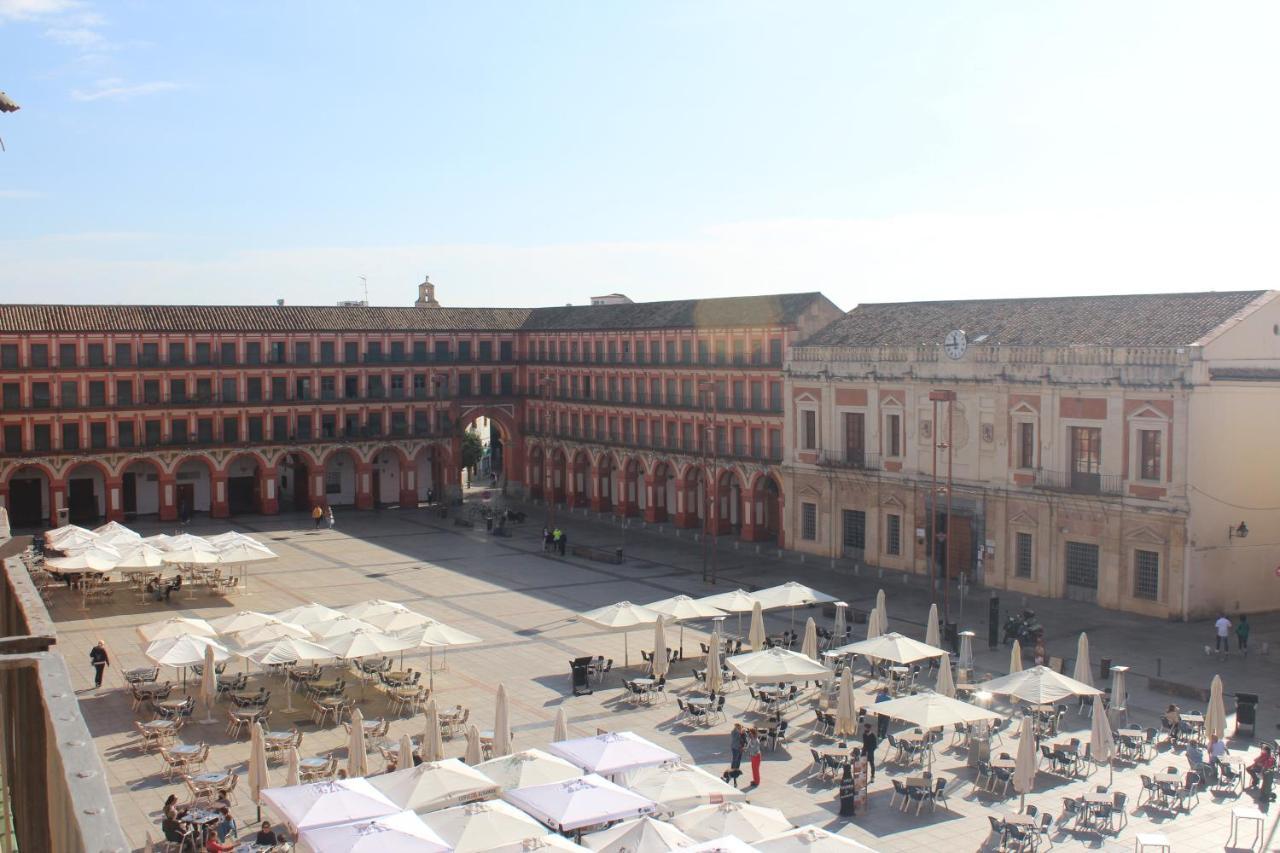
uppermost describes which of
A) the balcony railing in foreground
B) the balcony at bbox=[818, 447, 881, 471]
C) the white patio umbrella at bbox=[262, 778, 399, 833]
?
the balcony railing in foreground

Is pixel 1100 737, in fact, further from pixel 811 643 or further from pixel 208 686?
pixel 208 686

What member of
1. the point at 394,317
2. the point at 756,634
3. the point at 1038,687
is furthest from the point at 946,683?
the point at 394,317

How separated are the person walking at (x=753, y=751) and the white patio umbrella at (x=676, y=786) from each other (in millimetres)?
3329

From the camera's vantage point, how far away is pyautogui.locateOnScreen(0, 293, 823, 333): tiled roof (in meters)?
66.2

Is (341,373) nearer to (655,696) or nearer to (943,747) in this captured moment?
(655,696)

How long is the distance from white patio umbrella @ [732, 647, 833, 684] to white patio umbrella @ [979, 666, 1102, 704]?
14.4ft

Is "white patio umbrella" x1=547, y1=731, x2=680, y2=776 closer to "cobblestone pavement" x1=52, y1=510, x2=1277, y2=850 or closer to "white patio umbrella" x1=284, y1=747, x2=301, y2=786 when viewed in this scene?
"cobblestone pavement" x1=52, y1=510, x2=1277, y2=850

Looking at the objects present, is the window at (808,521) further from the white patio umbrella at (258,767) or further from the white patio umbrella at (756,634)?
the white patio umbrella at (258,767)

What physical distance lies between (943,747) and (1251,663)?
13800mm

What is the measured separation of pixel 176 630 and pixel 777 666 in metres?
16.8

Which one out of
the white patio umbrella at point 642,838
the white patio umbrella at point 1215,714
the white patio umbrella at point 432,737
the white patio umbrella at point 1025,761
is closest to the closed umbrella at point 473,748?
the white patio umbrella at point 432,737

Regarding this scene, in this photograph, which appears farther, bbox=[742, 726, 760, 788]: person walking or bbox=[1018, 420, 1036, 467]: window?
bbox=[1018, 420, 1036, 467]: window

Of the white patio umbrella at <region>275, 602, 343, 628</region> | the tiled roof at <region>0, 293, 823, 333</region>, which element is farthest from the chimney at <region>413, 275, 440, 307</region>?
the white patio umbrella at <region>275, 602, 343, 628</region>

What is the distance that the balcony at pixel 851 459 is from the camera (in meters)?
55.3
